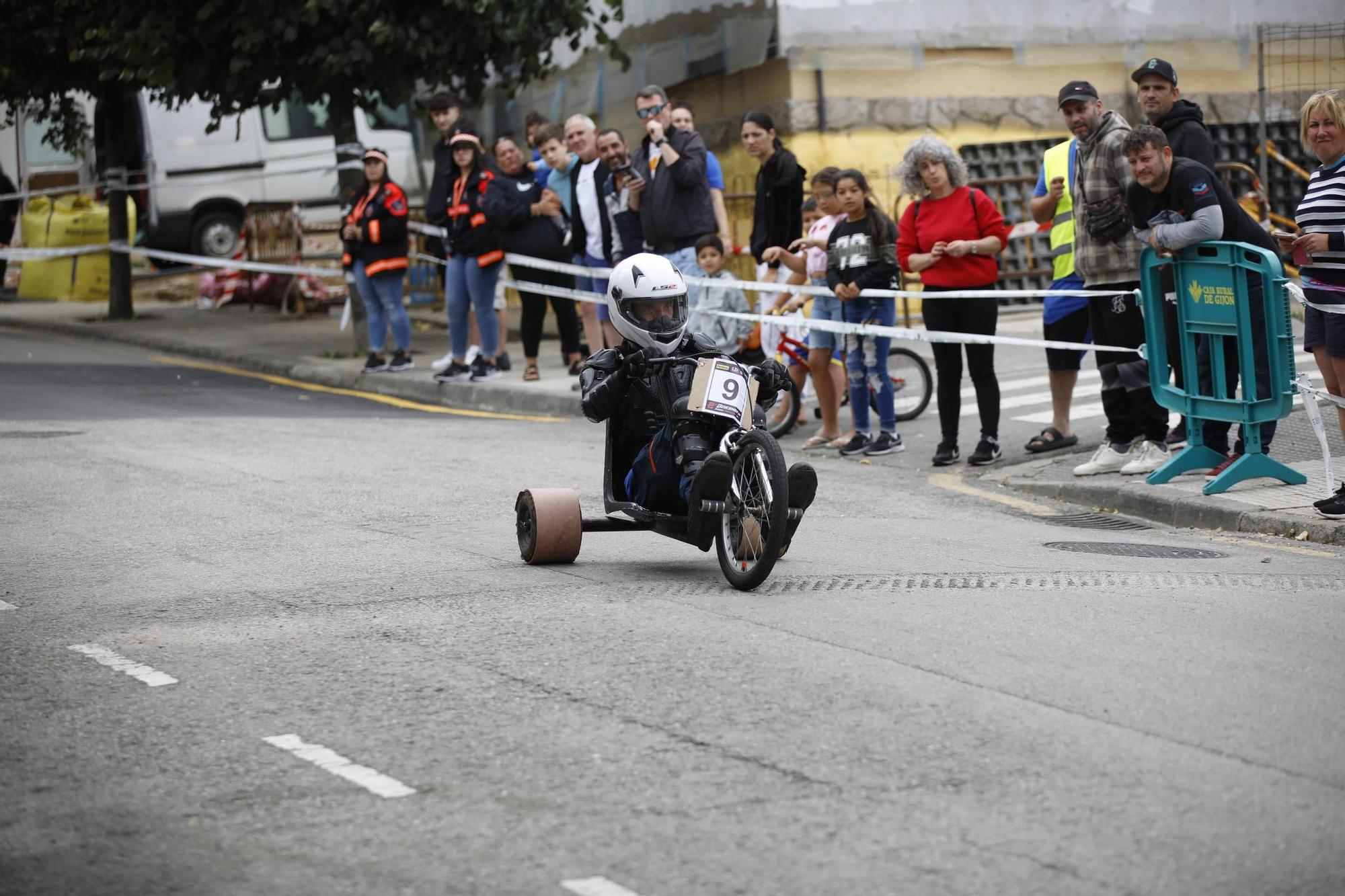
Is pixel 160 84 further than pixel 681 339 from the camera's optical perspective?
Yes

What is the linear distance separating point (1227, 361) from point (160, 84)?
1153 cm

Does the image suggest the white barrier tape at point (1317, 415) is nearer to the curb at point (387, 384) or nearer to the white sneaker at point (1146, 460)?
the white sneaker at point (1146, 460)

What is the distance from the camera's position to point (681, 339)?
322 inches

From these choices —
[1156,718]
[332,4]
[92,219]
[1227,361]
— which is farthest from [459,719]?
[92,219]

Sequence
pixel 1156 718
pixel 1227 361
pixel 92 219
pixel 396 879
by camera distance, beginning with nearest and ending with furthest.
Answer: pixel 396 879
pixel 1156 718
pixel 1227 361
pixel 92 219

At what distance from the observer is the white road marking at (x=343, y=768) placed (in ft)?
15.6

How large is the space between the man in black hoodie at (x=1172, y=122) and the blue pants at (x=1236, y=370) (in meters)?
0.17

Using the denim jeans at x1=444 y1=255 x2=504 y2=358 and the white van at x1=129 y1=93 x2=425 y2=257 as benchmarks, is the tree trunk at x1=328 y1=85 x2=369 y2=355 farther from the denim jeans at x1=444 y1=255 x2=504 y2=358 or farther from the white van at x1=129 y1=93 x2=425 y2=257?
the white van at x1=129 y1=93 x2=425 y2=257

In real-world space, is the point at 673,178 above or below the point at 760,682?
above

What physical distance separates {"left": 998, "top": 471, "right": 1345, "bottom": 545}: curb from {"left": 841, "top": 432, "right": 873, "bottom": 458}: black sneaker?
1.47 meters

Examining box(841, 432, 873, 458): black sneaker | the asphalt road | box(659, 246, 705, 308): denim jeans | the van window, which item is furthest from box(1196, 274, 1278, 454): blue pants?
the van window

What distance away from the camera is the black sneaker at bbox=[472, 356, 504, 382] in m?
16.3

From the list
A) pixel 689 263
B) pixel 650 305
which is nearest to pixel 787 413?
pixel 689 263

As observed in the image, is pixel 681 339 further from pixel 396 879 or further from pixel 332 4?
pixel 332 4
